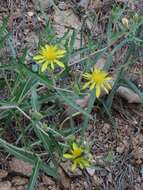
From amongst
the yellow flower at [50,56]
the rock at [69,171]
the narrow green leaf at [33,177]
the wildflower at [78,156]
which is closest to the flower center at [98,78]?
the yellow flower at [50,56]

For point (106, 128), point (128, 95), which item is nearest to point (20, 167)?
point (106, 128)

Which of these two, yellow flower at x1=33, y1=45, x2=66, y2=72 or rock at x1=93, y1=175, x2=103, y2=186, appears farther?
rock at x1=93, y1=175, x2=103, y2=186

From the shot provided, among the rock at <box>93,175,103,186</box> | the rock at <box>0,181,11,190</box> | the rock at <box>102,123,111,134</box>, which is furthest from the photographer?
the rock at <box>102,123,111,134</box>

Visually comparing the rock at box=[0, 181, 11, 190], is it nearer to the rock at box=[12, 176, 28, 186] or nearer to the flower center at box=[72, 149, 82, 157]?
the rock at box=[12, 176, 28, 186]

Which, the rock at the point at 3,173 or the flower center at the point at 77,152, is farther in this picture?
the rock at the point at 3,173

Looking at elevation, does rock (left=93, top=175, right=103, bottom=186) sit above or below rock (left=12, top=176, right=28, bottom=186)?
below

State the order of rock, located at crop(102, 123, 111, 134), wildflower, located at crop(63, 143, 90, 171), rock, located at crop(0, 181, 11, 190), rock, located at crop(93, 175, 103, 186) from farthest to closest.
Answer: rock, located at crop(102, 123, 111, 134)
rock, located at crop(93, 175, 103, 186)
rock, located at crop(0, 181, 11, 190)
wildflower, located at crop(63, 143, 90, 171)

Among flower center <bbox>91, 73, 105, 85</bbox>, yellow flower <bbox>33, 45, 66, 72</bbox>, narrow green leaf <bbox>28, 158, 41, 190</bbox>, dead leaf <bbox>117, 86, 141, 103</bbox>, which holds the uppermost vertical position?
yellow flower <bbox>33, 45, 66, 72</bbox>

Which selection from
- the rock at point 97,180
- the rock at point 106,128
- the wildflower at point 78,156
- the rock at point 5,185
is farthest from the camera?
the rock at point 106,128

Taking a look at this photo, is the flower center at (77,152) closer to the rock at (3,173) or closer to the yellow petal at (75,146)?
the yellow petal at (75,146)

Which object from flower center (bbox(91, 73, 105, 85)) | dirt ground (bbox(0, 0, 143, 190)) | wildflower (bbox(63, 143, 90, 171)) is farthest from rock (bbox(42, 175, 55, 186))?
flower center (bbox(91, 73, 105, 85))
